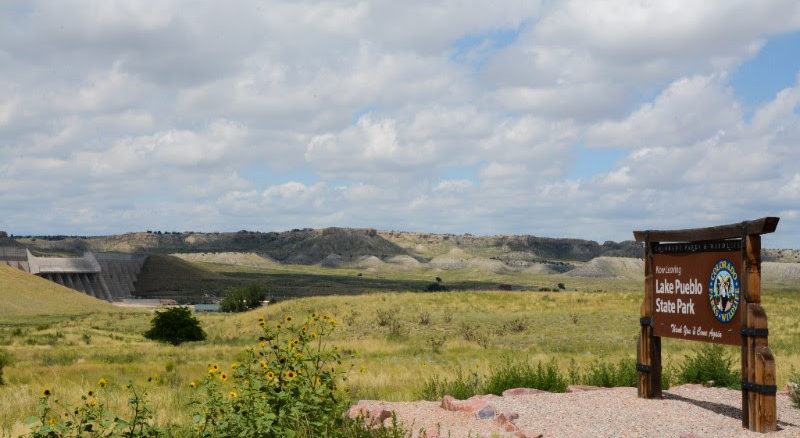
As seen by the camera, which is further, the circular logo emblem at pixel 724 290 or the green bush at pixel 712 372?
the green bush at pixel 712 372

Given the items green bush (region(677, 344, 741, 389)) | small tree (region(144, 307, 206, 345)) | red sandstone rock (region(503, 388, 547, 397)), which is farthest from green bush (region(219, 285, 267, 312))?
red sandstone rock (region(503, 388, 547, 397))

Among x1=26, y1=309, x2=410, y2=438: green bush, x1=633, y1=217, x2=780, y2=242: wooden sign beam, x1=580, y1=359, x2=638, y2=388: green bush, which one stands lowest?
x1=580, y1=359, x2=638, y2=388: green bush

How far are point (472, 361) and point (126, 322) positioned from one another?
5525 centimetres

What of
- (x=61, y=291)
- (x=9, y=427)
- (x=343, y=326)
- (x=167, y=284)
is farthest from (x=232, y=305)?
(x=9, y=427)

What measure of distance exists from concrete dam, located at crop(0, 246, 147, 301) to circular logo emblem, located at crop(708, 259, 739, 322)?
115 m

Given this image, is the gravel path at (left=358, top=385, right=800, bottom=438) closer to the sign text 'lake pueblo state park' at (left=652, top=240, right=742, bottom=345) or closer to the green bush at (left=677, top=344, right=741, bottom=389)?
the sign text 'lake pueblo state park' at (left=652, top=240, right=742, bottom=345)

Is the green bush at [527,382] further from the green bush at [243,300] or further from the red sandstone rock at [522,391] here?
the green bush at [243,300]

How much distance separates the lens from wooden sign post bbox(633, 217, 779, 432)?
10336 mm

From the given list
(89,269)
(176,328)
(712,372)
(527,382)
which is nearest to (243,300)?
(176,328)

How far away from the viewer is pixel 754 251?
1076cm

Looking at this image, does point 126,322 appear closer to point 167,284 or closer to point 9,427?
point 9,427

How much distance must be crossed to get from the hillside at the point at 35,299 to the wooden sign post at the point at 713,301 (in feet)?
260

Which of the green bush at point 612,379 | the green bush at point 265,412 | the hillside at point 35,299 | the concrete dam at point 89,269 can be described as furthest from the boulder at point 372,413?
the concrete dam at point 89,269

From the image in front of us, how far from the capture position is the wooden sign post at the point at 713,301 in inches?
407
